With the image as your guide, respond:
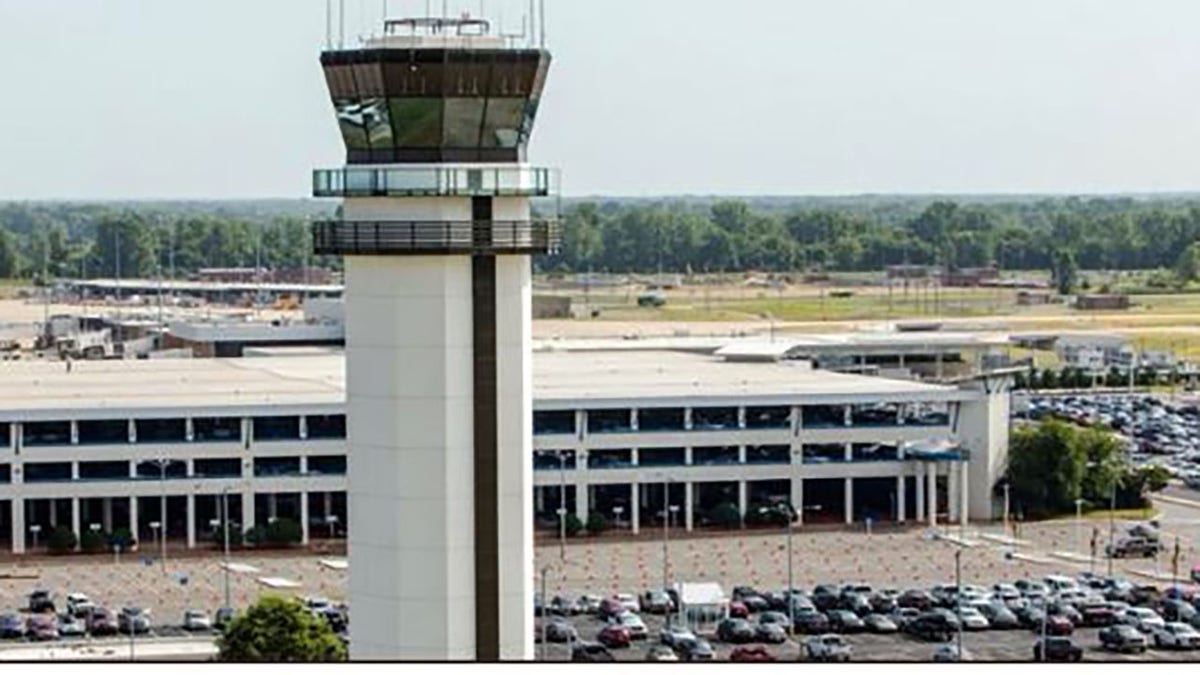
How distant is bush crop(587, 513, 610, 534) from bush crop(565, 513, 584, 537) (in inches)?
5.8

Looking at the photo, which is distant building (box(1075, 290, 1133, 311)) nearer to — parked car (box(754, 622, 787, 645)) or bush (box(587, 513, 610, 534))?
bush (box(587, 513, 610, 534))

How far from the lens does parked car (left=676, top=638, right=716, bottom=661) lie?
95.3 ft

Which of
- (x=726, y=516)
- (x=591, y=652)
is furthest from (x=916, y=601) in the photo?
(x=726, y=516)

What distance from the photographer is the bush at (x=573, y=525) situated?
39938 millimetres

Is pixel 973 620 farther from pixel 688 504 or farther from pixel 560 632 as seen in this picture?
A: pixel 688 504

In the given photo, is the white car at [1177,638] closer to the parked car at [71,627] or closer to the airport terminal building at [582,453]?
the airport terminal building at [582,453]

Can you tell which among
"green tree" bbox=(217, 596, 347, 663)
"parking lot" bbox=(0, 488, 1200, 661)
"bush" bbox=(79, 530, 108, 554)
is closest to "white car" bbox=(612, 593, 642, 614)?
"parking lot" bbox=(0, 488, 1200, 661)

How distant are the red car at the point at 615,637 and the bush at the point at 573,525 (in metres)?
9.14

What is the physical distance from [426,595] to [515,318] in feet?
5.36

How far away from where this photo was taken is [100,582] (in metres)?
36.0

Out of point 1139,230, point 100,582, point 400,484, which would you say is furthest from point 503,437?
point 1139,230

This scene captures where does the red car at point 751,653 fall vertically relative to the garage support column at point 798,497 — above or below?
below

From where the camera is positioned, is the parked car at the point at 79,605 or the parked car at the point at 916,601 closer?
the parked car at the point at 916,601

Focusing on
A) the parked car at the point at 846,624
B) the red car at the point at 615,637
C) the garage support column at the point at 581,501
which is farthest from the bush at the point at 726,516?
the red car at the point at 615,637
